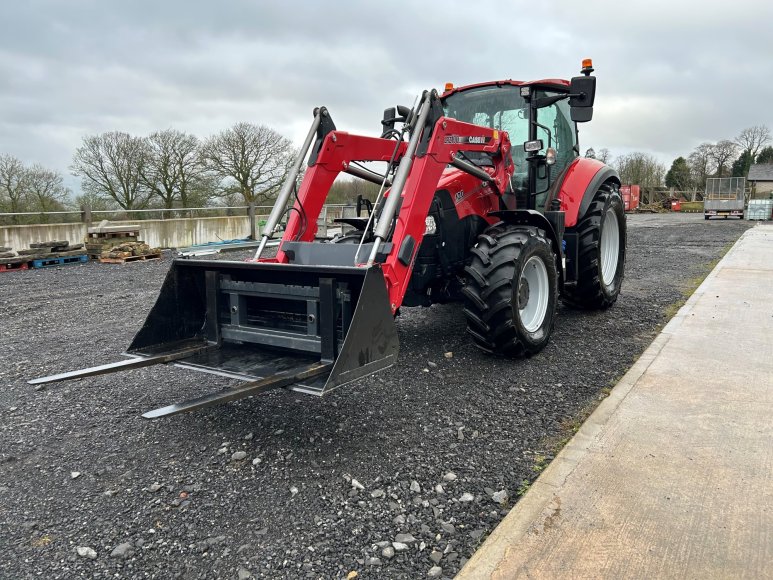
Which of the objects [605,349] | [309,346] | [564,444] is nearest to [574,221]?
[605,349]

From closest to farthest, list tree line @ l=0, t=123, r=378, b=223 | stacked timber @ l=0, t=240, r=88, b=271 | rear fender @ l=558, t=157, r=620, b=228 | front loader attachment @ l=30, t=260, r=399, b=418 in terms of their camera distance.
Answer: front loader attachment @ l=30, t=260, r=399, b=418 < rear fender @ l=558, t=157, r=620, b=228 < stacked timber @ l=0, t=240, r=88, b=271 < tree line @ l=0, t=123, r=378, b=223

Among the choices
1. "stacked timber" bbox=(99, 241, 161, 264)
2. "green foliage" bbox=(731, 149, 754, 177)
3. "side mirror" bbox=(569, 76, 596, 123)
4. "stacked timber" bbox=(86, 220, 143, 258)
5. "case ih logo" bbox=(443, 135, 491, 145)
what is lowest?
"stacked timber" bbox=(99, 241, 161, 264)

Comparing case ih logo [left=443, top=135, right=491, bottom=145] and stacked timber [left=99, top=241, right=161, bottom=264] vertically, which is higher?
case ih logo [left=443, top=135, right=491, bottom=145]

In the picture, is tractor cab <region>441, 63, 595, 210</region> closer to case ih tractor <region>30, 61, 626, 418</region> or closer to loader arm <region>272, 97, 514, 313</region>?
case ih tractor <region>30, 61, 626, 418</region>

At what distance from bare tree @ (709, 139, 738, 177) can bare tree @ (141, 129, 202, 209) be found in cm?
5619

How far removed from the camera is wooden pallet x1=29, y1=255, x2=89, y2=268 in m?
12.5

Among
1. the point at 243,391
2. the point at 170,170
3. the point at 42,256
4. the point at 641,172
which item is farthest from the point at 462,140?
the point at 641,172

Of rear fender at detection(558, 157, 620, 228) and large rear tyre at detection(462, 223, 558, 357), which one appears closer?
large rear tyre at detection(462, 223, 558, 357)

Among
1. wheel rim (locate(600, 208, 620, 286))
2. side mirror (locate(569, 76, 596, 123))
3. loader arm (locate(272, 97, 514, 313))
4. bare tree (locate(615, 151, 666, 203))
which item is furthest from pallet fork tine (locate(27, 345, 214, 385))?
bare tree (locate(615, 151, 666, 203))

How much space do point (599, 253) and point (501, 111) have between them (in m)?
1.85

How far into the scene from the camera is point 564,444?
3.21 meters

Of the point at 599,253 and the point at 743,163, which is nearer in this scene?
the point at 599,253

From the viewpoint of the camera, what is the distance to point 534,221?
495cm

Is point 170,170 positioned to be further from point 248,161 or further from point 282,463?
point 282,463
